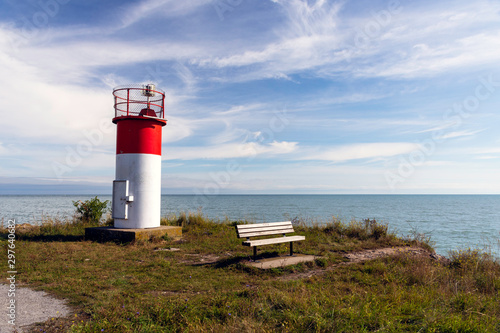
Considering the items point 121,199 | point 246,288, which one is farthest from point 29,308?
point 121,199

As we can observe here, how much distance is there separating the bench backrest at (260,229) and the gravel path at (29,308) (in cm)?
375

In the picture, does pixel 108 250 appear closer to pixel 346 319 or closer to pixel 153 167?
pixel 153 167

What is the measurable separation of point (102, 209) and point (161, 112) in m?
5.93

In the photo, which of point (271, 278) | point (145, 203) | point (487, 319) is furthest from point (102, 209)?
point (487, 319)

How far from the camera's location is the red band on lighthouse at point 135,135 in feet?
34.2

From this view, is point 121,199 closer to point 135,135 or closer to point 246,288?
point 135,135

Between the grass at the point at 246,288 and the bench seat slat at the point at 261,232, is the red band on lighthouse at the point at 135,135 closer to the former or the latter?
the grass at the point at 246,288

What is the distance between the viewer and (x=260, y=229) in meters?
7.99

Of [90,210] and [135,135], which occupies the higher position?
[135,135]

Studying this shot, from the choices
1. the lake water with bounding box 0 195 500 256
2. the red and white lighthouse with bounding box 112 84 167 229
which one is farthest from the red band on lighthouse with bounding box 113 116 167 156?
the lake water with bounding box 0 195 500 256

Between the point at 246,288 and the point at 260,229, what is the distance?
2818 millimetres

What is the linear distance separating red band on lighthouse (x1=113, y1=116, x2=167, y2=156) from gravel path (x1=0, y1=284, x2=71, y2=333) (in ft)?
18.7

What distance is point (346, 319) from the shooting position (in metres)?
3.83

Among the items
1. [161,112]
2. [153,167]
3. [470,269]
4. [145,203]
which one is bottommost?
[470,269]
